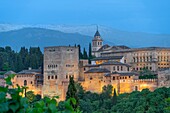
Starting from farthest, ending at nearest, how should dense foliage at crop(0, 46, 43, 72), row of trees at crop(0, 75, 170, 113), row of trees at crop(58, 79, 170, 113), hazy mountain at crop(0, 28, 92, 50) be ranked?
1. hazy mountain at crop(0, 28, 92, 50)
2. dense foliage at crop(0, 46, 43, 72)
3. row of trees at crop(58, 79, 170, 113)
4. row of trees at crop(0, 75, 170, 113)

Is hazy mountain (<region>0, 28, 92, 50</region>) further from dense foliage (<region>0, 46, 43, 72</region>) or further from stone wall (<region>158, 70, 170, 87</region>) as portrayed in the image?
stone wall (<region>158, 70, 170, 87</region>)

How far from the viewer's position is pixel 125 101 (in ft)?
99.4

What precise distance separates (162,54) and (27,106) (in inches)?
1636

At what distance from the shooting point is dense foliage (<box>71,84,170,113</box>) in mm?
27219

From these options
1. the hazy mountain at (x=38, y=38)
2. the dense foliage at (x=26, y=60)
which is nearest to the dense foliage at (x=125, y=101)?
the dense foliage at (x=26, y=60)

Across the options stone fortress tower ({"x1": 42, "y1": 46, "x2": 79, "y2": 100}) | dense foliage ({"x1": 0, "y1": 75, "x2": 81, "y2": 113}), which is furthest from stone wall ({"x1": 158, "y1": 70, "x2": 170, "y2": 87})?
dense foliage ({"x1": 0, "y1": 75, "x2": 81, "y2": 113})

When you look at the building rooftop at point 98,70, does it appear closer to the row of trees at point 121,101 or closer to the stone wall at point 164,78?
the row of trees at point 121,101

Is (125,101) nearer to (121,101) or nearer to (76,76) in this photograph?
(121,101)

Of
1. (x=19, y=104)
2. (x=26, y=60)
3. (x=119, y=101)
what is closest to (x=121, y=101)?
(x=119, y=101)

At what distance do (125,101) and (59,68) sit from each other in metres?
8.65

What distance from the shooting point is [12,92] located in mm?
4191

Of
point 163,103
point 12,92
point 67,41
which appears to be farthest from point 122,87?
point 67,41

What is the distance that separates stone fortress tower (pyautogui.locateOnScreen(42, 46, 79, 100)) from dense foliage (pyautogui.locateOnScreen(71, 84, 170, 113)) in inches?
71.1

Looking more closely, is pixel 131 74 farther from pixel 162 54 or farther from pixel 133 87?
pixel 162 54
